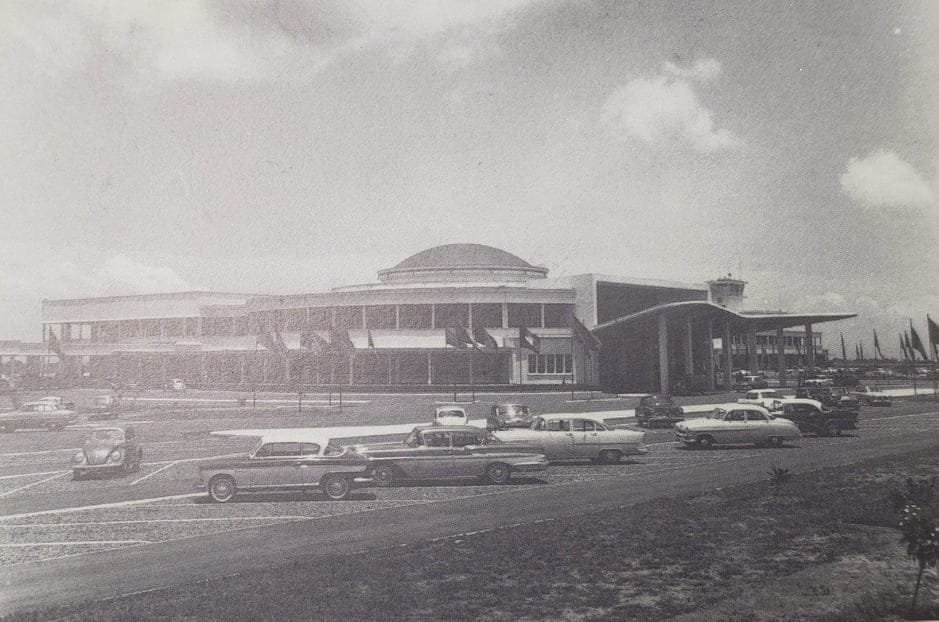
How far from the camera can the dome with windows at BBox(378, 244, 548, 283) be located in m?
67.9

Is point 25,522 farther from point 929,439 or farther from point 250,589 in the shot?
point 929,439

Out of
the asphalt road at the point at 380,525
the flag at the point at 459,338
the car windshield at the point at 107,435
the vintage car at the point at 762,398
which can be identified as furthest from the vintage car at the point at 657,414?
the car windshield at the point at 107,435

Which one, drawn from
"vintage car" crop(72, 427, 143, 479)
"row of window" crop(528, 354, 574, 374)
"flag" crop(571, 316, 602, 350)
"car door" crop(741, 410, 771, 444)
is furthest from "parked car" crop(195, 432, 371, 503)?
"row of window" crop(528, 354, 574, 374)

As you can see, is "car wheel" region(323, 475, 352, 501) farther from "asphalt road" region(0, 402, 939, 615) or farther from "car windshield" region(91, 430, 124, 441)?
"car windshield" region(91, 430, 124, 441)

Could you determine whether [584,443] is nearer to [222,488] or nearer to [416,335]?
[222,488]

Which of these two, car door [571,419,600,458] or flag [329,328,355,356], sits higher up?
flag [329,328,355,356]

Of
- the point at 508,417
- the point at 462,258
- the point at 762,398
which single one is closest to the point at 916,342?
the point at 508,417

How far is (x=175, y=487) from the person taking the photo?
18.8m

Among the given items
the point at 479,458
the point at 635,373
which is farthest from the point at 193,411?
the point at 635,373

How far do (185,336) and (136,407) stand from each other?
23.3 meters

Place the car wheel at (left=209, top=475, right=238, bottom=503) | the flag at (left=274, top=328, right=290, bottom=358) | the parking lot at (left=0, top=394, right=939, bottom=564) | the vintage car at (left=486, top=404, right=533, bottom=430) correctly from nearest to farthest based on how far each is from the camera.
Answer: the parking lot at (left=0, top=394, right=939, bottom=564) < the car wheel at (left=209, top=475, right=238, bottom=503) < the vintage car at (left=486, top=404, right=533, bottom=430) < the flag at (left=274, top=328, right=290, bottom=358)

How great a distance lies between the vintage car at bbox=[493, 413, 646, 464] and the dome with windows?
44939 millimetres

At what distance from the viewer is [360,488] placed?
1839 cm

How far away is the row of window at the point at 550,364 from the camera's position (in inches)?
2226
